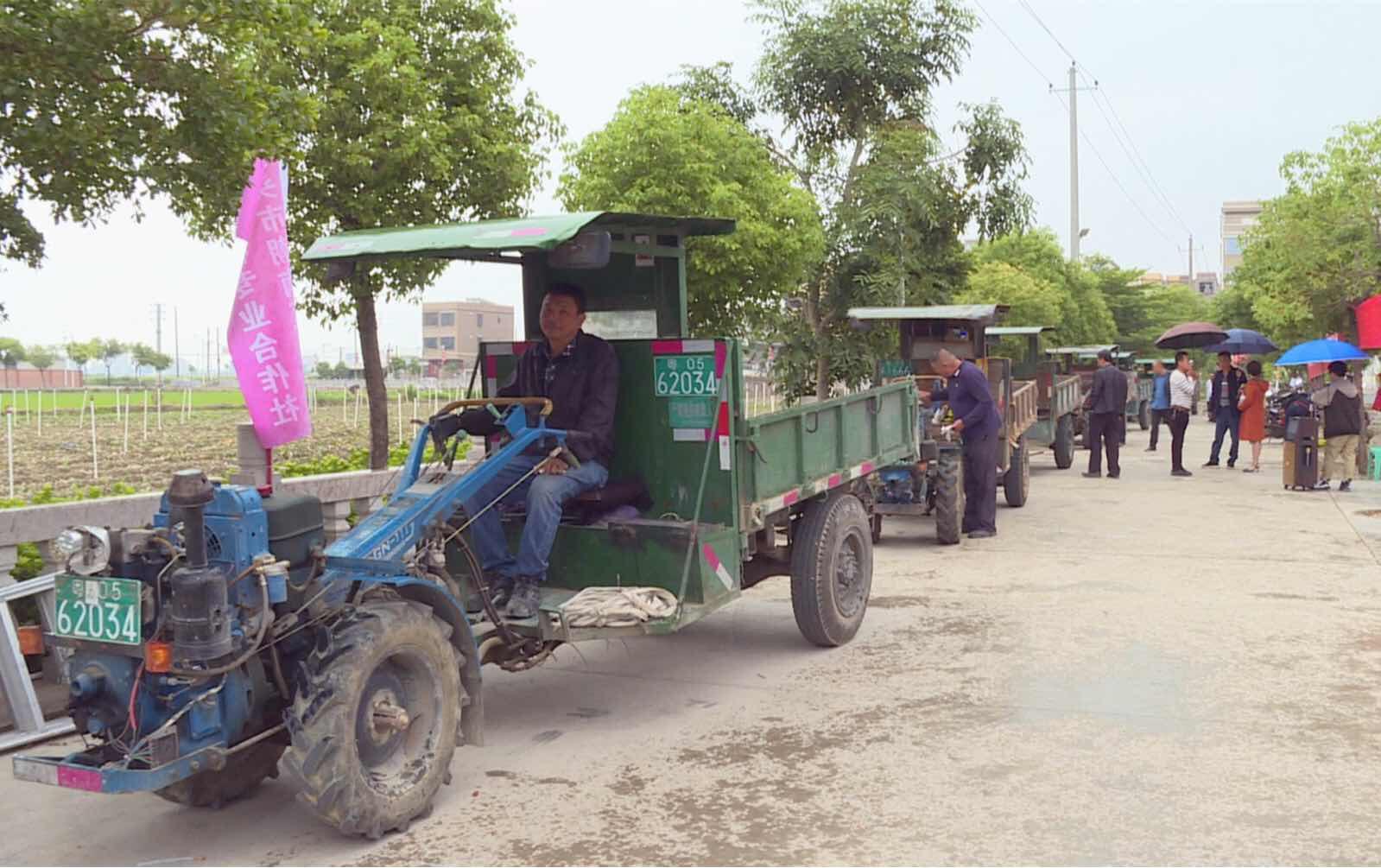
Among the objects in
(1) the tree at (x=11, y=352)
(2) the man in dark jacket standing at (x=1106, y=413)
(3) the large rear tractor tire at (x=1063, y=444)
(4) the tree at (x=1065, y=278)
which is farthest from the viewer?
(1) the tree at (x=11, y=352)

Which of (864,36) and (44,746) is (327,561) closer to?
(44,746)

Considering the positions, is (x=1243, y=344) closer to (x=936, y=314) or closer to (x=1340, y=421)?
(x=1340, y=421)

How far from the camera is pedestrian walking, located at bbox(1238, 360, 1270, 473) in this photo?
18.7 metres

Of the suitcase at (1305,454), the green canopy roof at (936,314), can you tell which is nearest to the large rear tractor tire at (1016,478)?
the green canopy roof at (936,314)

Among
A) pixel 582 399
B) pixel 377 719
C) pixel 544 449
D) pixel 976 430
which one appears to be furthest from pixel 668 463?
pixel 976 430

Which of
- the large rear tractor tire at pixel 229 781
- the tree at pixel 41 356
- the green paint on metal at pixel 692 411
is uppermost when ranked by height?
the tree at pixel 41 356

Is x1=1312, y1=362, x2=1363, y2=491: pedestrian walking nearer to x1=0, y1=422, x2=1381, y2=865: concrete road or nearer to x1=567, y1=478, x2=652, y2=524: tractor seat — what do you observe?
x1=0, y1=422, x2=1381, y2=865: concrete road

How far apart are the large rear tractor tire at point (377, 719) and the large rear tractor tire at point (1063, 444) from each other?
16051mm

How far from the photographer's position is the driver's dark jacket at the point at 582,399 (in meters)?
6.38

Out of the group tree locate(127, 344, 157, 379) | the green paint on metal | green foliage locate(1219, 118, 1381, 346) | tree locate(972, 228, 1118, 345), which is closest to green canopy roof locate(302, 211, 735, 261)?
the green paint on metal

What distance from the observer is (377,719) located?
4.66m

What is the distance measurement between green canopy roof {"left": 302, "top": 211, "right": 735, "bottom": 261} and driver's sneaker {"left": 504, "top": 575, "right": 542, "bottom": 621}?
5.42 feet

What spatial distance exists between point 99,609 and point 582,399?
281cm

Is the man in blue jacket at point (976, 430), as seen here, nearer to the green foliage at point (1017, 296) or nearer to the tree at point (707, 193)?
the tree at point (707, 193)
